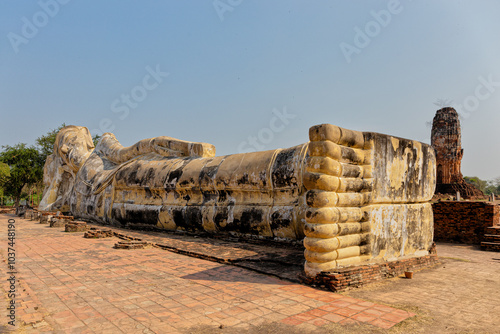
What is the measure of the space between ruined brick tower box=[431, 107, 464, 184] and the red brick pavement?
79.4 ft

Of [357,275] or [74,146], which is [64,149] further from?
[357,275]

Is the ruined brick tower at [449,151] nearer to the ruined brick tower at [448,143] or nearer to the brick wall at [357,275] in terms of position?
the ruined brick tower at [448,143]

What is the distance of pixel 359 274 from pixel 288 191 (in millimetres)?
2591

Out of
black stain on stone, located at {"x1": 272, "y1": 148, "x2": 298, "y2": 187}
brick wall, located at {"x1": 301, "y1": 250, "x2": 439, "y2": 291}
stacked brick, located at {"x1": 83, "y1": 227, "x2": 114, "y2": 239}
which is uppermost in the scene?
black stain on stone, located at {"x1": 272, "y1": 148, "x2": 298, "y2": 187}

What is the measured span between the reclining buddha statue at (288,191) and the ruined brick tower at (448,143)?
20.8 meters

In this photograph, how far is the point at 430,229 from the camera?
5875mm

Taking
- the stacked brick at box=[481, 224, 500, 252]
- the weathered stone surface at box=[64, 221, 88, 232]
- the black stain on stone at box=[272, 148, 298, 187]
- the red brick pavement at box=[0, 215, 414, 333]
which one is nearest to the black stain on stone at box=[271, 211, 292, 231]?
the black stain on stone at box=[272, 148, 298, 187]

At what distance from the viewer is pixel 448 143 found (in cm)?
2478

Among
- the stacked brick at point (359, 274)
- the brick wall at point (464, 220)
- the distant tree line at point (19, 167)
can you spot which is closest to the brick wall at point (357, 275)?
the stacked brick at point (359, 274)

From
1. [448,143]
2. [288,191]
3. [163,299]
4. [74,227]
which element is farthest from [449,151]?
[163,299]

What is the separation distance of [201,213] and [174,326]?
16.1 feet

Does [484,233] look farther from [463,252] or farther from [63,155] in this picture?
[63,155]

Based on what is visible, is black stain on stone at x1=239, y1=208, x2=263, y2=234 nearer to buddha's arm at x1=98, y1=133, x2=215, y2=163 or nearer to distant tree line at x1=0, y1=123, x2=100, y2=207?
buddha's arm at x1=98, y1=133, x2=215, y2=163

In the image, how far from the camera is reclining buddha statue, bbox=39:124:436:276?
4.26m
